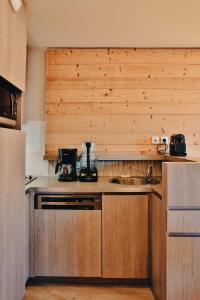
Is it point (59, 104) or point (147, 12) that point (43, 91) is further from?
point (147, 12)

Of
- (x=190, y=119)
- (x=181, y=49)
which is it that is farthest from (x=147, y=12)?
(x=190, y=119)

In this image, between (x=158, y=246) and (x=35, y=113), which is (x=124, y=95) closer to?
(x=35, y=113)

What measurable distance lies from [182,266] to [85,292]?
0.94 m

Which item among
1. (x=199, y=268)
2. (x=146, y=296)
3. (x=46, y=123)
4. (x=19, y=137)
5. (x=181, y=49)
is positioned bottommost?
(x=146, y=296)

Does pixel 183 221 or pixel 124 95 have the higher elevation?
pixel 124 95

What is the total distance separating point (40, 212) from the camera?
2555 millimetres

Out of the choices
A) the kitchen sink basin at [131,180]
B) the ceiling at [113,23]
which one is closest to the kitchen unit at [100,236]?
the kitchen sink basin at [131,180]

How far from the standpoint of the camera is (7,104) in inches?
74.4

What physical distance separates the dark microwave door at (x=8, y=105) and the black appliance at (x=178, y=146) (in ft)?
5.36

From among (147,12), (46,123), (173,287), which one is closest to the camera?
(173,287)

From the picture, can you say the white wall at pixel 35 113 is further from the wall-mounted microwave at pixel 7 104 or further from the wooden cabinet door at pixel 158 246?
the wooden cabinet door at pixel 158 246

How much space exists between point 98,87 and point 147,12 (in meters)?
1.01

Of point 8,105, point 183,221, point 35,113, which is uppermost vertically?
point 35,113

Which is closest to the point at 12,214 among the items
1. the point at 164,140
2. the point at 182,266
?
the point at 182,266
